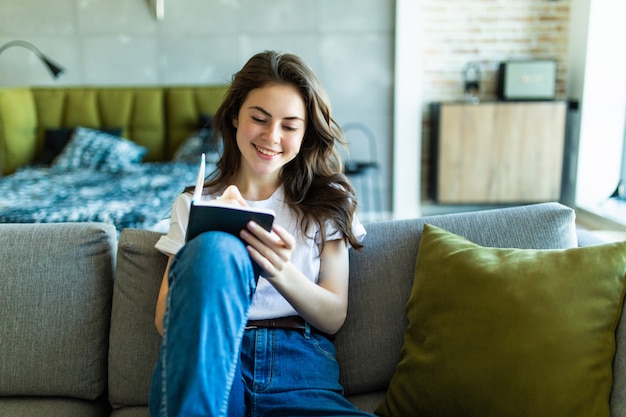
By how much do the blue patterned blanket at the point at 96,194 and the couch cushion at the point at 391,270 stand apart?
130 centimetres

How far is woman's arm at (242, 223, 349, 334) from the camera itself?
114cm

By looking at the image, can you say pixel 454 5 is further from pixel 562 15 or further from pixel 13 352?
pixel 13 352

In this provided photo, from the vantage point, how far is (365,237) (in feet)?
5.26

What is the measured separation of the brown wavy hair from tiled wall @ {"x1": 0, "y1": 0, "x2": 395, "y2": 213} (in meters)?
3.04

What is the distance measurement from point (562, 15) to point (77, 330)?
14.3 ft

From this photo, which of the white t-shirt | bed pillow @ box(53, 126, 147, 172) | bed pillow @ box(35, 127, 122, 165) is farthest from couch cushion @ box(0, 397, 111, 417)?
bed pillow @ box(35, 127, 122, 165)

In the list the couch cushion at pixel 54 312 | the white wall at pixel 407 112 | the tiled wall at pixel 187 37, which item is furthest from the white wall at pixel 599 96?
the couch cushion at pixel 54 312

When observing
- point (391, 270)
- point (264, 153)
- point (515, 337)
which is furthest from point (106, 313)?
point (515, 337)

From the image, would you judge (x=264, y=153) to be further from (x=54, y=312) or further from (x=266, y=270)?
(x=54, y=312)

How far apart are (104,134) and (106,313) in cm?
292

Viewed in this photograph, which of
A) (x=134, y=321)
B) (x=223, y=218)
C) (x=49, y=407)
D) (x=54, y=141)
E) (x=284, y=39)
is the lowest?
(x=49, y=407)

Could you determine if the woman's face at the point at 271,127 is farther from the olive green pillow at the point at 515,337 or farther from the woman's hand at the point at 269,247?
the olive green pillow at the point at 515,337

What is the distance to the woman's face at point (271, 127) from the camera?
144cm

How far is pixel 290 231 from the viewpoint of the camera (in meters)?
1.46
